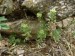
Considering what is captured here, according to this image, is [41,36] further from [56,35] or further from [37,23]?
[37,23]

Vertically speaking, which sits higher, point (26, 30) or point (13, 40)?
point (26, 30)

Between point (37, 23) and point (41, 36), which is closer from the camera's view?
point (41, 36)

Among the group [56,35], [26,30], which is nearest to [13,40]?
[26,30]

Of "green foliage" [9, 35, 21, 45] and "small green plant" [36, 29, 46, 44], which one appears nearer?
"small green plant" [36, 29, 46, 44]

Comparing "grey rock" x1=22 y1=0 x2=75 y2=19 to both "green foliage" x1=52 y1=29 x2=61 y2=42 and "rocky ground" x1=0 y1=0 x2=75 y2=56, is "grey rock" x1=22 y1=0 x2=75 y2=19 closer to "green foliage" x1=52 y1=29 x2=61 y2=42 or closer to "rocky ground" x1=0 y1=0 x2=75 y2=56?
"rocky ground" x1=0 y1=0 x2=75 y2=56

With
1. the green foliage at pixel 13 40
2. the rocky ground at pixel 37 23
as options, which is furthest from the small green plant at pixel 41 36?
the green foliage at pixel 13 40

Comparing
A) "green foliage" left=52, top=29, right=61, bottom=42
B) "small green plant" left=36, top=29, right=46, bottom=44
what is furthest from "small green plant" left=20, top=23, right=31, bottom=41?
"green foliage" left=52, top=29, right=61, bottom=42

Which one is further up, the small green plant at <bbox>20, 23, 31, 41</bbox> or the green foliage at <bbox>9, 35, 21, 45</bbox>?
the small green plant at <bbox>20, 23, 31, 41</bbox>

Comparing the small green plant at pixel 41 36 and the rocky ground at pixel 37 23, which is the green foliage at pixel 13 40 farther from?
the small green plant at pixel 41 36

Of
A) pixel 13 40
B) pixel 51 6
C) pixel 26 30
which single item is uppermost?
pixel 51 6

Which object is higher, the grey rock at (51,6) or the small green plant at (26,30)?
the grey rock at (51,6)

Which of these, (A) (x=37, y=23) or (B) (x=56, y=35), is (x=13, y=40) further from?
(B) (x=56, y=35)

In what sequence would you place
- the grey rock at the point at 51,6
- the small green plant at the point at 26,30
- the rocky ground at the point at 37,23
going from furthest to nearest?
the grey rock at the point at 51,6 < the rocky ground at the point at 37,23 < the small green plant at the point at 26,30

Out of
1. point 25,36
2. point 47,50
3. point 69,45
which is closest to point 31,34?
point 25,36
